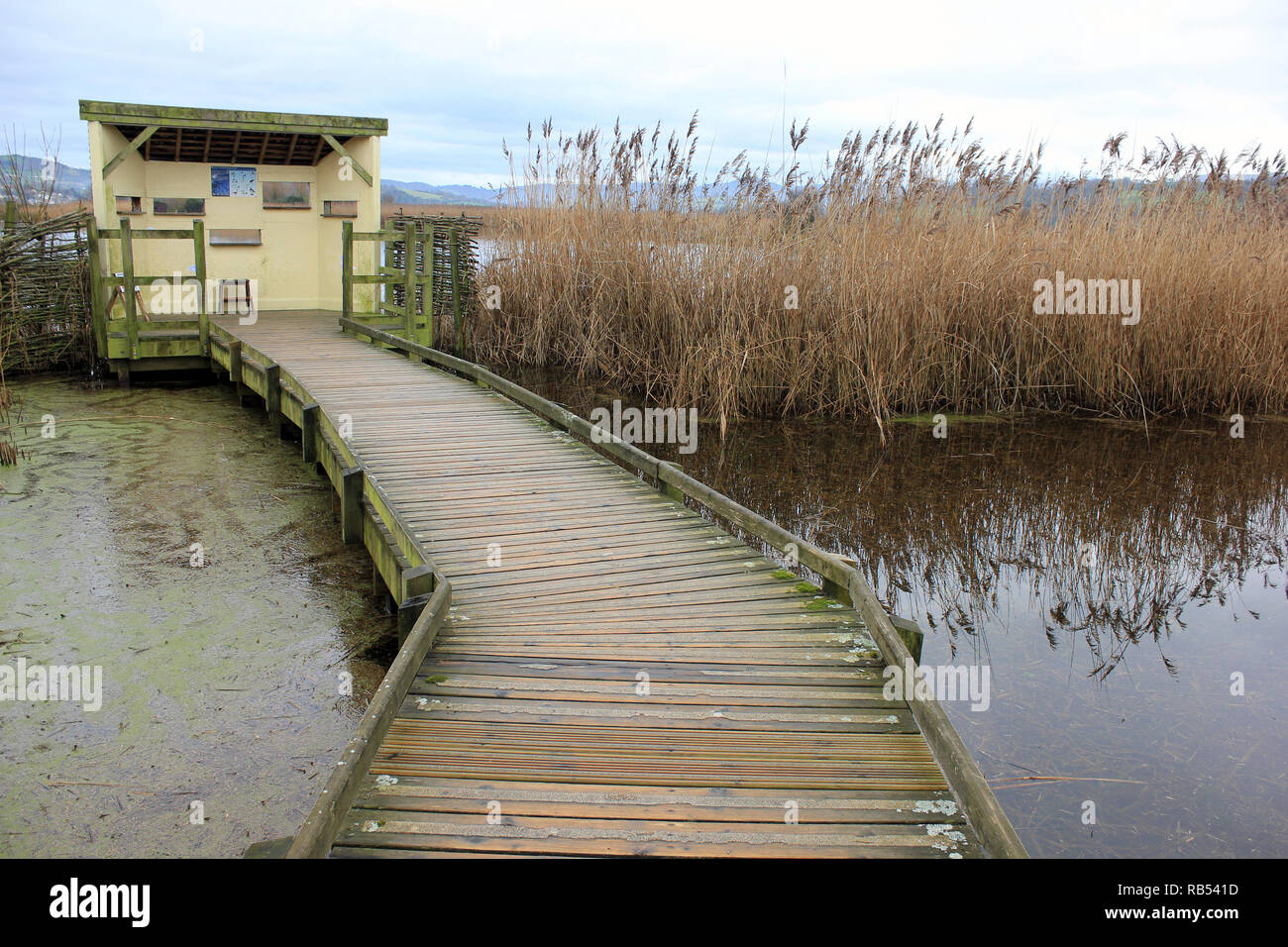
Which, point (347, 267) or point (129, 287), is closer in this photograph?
point (129, 287)

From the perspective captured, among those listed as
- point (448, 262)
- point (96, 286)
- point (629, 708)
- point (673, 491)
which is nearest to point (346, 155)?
point (448, 262)

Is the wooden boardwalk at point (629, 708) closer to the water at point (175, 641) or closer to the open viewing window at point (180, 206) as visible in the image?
the water at point (175, 641)

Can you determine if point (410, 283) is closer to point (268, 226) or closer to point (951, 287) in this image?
point (268, 226)

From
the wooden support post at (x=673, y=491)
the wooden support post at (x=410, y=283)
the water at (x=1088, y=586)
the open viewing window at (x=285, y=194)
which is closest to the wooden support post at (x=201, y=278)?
the open viewing window at (x=285, y=194)

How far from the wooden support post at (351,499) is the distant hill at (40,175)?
22.5 ft

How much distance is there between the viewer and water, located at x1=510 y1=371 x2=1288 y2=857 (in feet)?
10.5

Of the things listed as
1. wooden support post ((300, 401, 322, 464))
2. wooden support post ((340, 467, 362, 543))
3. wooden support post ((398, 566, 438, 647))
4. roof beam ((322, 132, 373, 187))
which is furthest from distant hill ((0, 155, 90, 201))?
wooden support post ((398, 566, 438, 647))

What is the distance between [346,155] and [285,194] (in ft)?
3.48

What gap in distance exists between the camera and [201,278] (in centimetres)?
919

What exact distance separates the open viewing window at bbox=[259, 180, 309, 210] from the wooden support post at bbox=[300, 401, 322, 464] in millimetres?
5388

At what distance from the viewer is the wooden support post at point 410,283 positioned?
9570 mm

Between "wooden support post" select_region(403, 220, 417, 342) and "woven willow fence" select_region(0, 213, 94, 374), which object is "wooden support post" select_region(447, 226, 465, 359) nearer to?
"wooden support post" select_region(403, 220, 417, 342)

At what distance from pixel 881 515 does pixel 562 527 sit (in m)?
2.29
